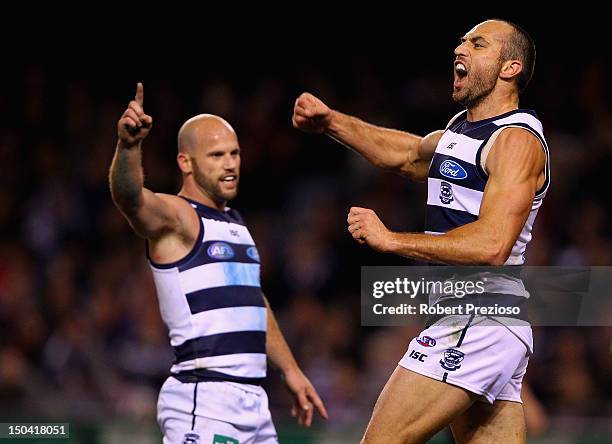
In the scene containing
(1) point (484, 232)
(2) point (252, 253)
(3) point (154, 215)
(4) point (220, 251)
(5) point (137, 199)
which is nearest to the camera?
(1) point (484, 232)

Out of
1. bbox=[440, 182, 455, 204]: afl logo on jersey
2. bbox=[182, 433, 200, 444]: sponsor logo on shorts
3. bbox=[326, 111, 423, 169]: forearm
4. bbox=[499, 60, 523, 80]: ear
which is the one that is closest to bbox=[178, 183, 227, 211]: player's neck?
bbox=[326, 111, 423, 169]: forearm

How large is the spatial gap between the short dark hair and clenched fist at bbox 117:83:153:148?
64.3 inches

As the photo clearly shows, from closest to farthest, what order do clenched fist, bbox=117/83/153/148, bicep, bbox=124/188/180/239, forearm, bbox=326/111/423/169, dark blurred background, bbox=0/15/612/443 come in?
clenched fist, bbox=117/83/153/148
bicep, bbox=124/188/180/239
forearm, bbox=326/111/423/169
dark blurred background, bbox=0/15/612/443

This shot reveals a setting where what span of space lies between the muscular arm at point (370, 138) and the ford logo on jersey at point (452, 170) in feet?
2.26

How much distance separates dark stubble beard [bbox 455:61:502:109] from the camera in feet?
16.6

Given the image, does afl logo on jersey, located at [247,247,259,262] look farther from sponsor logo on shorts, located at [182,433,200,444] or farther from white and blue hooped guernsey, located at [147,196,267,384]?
sponsor logo on shorts, located at [182,433,200,444]

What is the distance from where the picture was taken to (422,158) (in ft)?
18.8

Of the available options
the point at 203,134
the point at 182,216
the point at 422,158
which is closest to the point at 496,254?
the point at 422,158

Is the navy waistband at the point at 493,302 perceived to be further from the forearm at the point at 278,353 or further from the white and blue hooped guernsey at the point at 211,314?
the forearm at the point at 278,353

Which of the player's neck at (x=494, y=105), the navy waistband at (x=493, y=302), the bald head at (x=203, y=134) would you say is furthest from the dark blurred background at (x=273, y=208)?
the player's neck at (x=494, y=105)

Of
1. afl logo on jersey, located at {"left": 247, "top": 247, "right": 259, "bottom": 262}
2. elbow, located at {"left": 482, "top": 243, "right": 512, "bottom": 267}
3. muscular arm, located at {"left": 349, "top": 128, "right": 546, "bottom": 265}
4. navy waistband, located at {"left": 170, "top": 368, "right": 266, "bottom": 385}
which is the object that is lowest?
navy waistband, located at {"left": 170, "top": 368, "right": 266, "bottom": 385}

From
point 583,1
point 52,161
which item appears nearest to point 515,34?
point 583,1

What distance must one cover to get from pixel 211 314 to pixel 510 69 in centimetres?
187

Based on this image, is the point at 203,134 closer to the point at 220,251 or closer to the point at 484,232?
the point at 220,251
